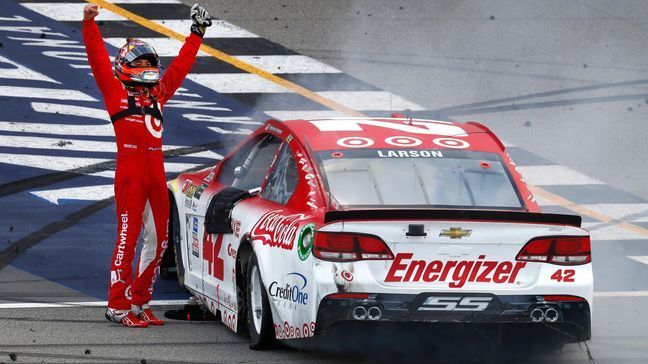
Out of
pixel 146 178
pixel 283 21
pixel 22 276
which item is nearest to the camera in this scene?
pixel 146 178

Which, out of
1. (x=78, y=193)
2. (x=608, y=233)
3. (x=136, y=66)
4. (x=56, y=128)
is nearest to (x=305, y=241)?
(x=136, y=66)

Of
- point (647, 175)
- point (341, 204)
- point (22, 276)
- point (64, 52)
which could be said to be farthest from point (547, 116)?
point (341, 204)

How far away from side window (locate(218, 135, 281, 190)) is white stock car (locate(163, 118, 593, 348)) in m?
0.01

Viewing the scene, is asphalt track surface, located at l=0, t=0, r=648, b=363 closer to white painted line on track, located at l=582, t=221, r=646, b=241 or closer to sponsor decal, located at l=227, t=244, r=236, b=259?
white painted line on track, located at l=582, t=221, r=646, b=241

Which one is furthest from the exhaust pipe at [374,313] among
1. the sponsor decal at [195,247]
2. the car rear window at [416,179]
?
the sponsor decal at [195,247]

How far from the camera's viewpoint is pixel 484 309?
7930 millimetres

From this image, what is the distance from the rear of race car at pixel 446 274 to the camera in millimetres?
7887

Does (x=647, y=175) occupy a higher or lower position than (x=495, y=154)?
lower

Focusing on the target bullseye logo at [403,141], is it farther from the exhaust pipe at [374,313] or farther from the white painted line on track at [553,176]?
the white painted line on track at [553,176]

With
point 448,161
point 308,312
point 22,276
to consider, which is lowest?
point 22,276

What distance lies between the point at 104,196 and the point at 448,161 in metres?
5.46

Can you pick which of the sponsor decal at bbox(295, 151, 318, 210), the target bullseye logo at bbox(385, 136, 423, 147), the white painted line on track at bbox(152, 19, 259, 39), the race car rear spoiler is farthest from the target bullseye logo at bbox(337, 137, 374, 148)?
the white painted line on track at bbox(152, 19, 259, 39)

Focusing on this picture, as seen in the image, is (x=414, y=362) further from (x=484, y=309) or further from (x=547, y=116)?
(x=547, y=116)

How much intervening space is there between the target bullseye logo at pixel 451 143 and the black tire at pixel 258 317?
4.20ft
